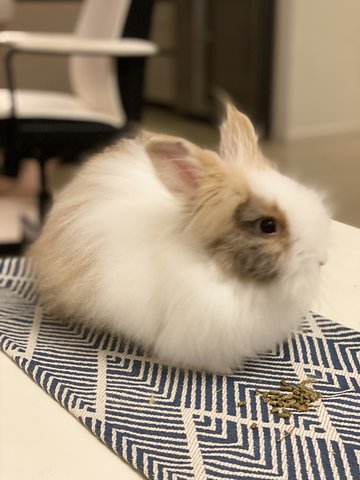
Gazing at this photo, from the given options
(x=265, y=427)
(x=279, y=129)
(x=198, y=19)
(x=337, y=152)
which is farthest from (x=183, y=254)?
(x=198, y=19)

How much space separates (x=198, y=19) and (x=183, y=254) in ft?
12.3

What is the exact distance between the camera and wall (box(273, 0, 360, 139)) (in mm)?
3578

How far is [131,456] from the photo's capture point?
58 centimetres

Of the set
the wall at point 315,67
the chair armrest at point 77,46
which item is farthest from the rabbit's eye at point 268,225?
the wall at point 315,67

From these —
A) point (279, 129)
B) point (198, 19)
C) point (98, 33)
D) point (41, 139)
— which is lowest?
point (279, 129)

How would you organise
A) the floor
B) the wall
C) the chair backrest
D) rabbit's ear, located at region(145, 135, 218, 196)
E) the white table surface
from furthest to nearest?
the wall
the floor
the chair backrest
rabbit's ear, located at region(145, 135, 218, 196)
the white table surface

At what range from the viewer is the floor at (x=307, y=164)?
94.6 inches

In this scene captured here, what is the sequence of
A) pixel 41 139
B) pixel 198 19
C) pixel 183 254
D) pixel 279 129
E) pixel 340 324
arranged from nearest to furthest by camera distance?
1. pixel 183 254
2. pixel 340 324
3. pixel 41 139
4. pixel 279 129
5. pixel 198 19

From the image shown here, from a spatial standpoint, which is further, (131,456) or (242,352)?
(242,352)

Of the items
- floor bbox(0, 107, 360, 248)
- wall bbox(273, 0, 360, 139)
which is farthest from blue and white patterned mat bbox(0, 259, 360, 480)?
wall bbox(273, 0, 360, 139)

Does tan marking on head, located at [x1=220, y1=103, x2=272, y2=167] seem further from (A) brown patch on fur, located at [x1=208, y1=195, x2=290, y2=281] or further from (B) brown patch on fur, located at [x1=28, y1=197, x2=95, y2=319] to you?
(B) brown patch on fur, located at [x1=28, y1=197, x2=95, y2=319]

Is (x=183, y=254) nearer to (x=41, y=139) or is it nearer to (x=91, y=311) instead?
(x=91, y=311)

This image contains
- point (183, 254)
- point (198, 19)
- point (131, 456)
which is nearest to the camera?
point (131, 456)

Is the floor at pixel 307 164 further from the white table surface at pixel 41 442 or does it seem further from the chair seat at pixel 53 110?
the white table surface at pixel 41 442
